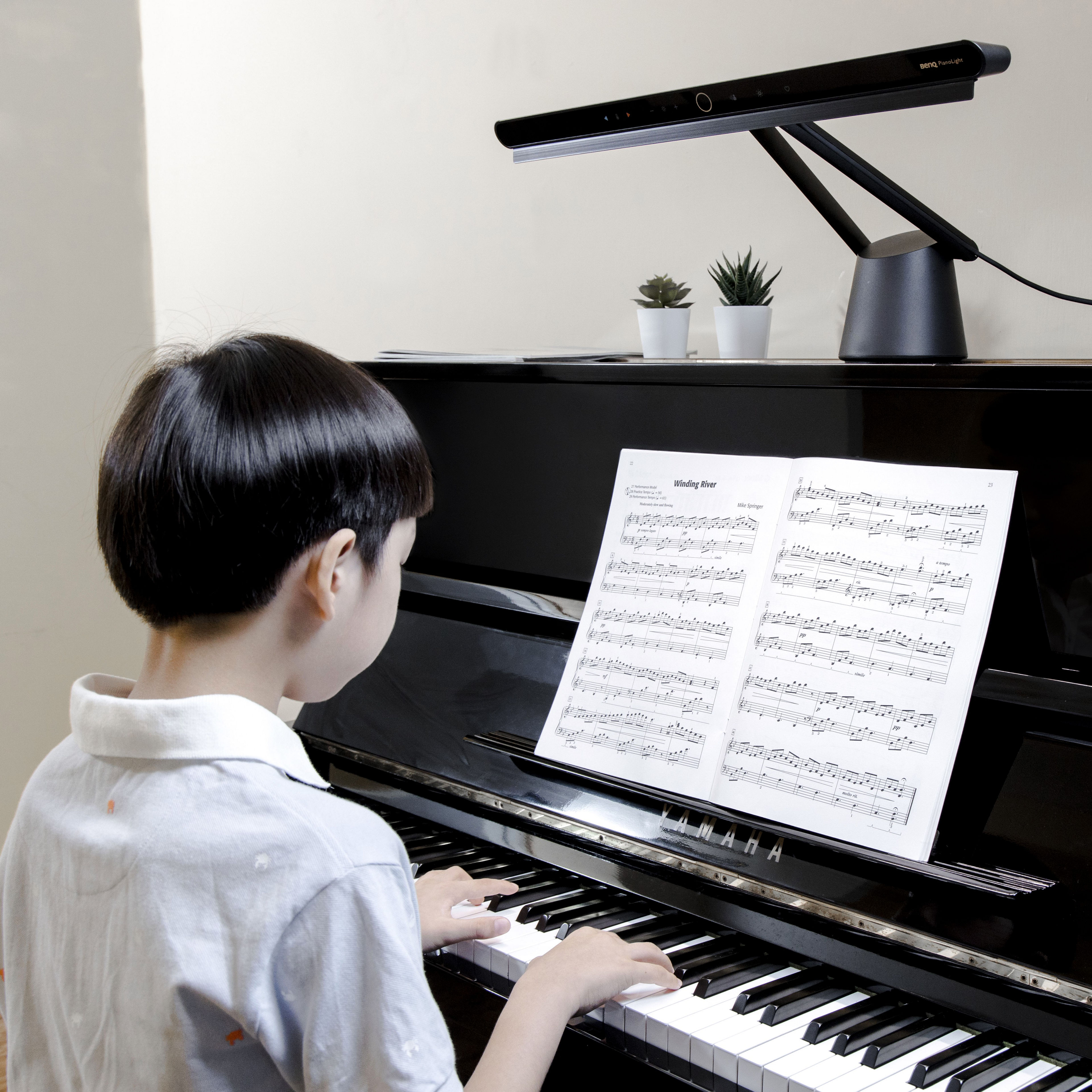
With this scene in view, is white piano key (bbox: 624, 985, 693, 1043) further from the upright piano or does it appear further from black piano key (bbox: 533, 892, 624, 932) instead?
black piano key (bbox: 533, 892, 624, 932)

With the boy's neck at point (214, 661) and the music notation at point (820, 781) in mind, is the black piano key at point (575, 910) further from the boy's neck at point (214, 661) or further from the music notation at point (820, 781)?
the boy's neck at point (214, 661)

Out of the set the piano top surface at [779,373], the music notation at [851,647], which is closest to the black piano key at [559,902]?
the music notation at [851,647]

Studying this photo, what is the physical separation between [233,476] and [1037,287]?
109cm

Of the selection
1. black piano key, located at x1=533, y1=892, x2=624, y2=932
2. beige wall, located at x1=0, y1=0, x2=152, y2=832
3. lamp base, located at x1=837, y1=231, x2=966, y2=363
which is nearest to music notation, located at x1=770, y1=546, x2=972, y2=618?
lamp base, located at x1=837, y1=231, x2=966, y2=363

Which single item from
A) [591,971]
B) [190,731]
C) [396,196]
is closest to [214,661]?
[190,731]

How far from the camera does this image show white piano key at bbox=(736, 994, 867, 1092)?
82cm

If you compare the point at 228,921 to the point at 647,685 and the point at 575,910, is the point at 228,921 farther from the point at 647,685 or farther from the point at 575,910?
the point at 647,685

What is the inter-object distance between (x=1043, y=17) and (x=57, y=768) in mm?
1440

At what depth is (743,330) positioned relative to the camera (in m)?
1.50

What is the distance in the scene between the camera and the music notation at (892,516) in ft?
3.39

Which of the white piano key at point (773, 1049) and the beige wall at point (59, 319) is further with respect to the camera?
the beige wall at point (59, 319)

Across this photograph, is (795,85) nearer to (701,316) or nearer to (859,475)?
(859,475)

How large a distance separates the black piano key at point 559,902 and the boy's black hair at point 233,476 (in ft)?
1.53

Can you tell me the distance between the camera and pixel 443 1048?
26.8 inches
